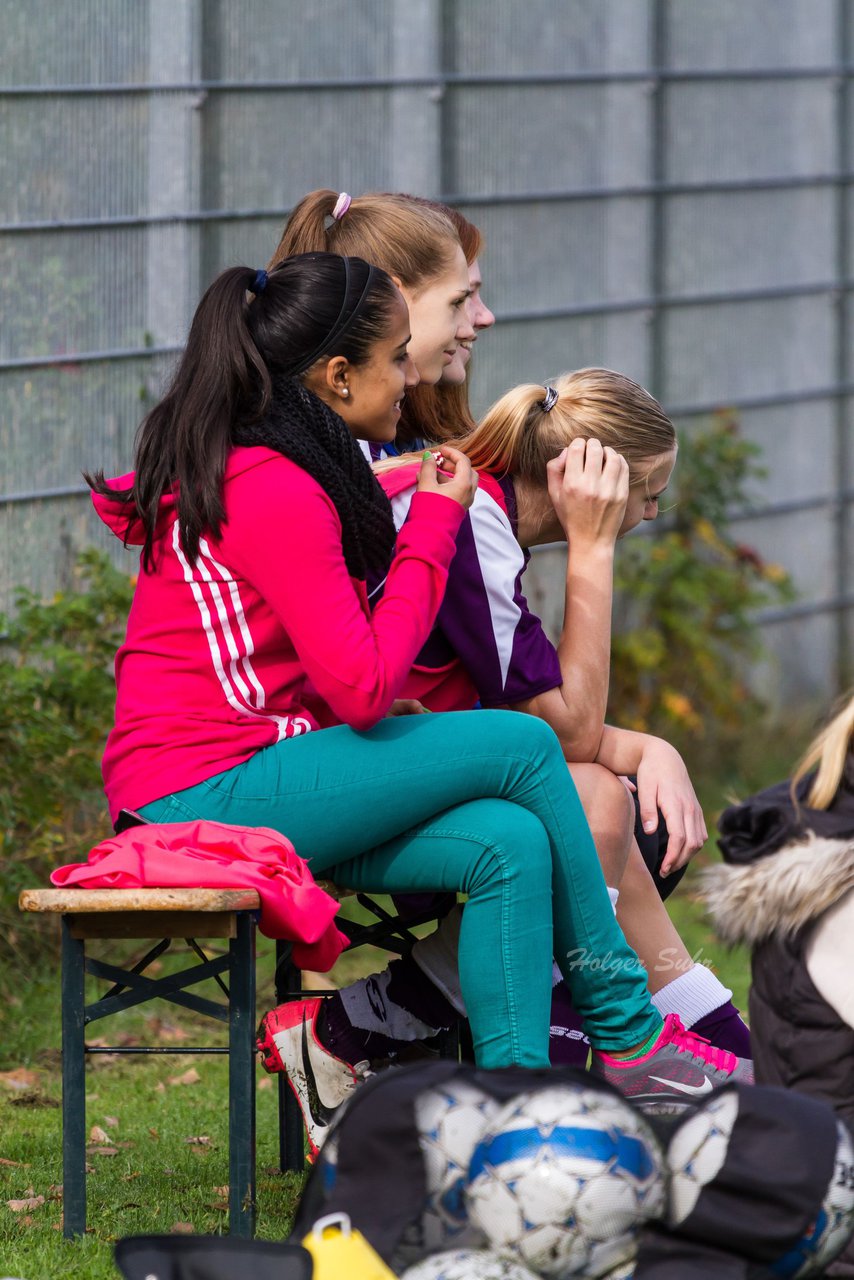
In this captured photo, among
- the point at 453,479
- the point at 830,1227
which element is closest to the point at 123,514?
the point at 453,479

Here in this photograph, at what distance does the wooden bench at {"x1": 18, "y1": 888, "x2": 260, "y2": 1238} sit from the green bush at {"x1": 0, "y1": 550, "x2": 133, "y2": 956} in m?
1.51

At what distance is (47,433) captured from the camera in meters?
5.12

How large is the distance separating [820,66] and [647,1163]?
6.97 metres

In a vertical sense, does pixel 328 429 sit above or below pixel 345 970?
above

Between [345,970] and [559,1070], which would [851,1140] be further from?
[345,970]

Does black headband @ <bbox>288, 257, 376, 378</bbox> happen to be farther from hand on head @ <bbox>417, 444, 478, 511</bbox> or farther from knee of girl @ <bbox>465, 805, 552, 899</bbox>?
knee of girl @ <bbox>465, 805, 552, 899</bbox>

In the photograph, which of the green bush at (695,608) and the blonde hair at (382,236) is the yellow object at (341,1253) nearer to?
the blonde hair at (382,236)

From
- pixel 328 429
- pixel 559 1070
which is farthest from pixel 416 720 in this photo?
pixel 559 1070

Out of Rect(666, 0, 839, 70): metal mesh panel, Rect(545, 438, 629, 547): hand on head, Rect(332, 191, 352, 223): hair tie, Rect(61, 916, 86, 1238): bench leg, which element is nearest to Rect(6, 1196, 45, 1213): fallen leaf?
Rect(61, 916, 86, 1238): bench leg

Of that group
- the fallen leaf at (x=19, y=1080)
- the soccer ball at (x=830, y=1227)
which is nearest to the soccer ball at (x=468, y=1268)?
the soccer ball at (x=830, y=1227)

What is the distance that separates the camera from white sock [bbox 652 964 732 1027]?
11.4 feet

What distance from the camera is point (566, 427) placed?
3.42m

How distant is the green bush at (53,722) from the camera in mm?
4434

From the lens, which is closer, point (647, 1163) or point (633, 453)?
point (647, 1163)
